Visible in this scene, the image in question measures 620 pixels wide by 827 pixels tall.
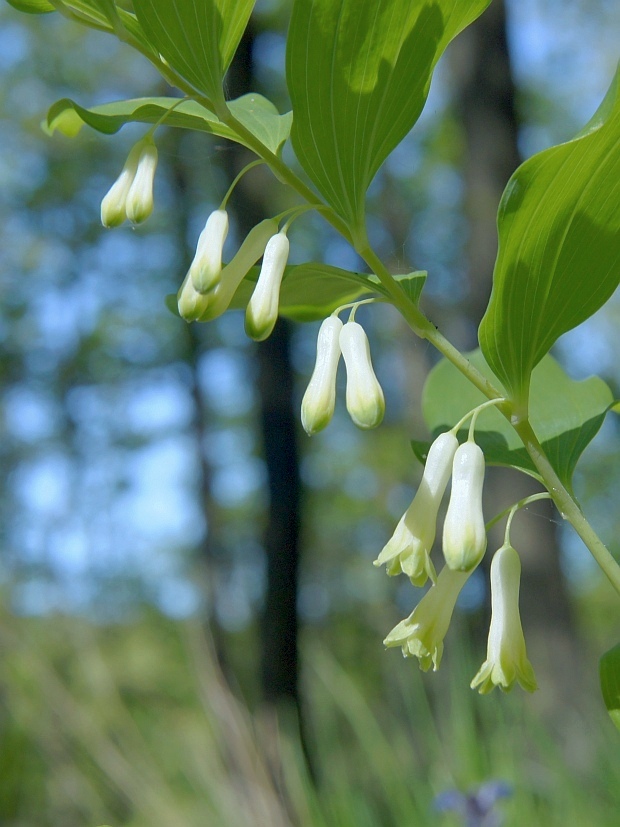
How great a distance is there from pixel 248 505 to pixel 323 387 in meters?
14.9

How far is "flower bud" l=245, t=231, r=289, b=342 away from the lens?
0.65 meters

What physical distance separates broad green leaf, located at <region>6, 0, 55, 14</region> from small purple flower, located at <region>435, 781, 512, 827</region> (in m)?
1.67

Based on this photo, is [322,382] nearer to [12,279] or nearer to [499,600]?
[499,600]

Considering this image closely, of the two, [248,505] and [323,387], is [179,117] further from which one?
[248,505]

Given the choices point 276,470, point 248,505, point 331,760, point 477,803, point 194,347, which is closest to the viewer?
point 477,803

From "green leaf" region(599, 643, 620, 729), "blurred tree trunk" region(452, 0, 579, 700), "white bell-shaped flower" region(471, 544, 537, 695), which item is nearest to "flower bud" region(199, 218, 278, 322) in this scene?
"white bell-shaped flower" region(471, 544, 537, 695)

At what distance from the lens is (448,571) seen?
708 millimetres

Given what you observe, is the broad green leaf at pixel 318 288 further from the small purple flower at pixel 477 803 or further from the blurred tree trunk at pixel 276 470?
the blurred tree trunk at pixel 276 470

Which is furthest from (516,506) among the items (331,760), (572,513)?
(331,760)

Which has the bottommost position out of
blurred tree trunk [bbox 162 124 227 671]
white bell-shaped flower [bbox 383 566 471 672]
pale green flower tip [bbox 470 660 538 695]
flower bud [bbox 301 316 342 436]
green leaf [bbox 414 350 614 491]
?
pale green flower tip [bbox 470 660 538 695]

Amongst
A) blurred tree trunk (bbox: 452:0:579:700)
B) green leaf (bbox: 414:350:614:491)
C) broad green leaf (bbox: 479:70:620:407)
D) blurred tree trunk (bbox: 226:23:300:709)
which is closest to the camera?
broad green leaf (bbox: 479:70:620:407)

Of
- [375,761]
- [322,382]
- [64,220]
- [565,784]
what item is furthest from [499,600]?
[64,220]

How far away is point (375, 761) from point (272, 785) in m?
0.40

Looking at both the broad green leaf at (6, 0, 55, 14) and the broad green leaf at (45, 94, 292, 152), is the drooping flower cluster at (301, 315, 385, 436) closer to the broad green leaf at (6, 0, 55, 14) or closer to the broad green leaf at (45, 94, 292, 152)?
the broad green leaf at (45, 94, 292, 152)
